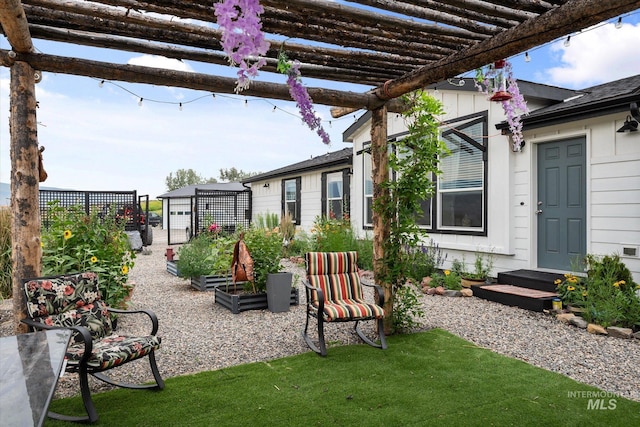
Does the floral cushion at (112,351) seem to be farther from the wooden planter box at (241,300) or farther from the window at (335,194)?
the window at (335,194)

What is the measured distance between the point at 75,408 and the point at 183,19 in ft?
9.24

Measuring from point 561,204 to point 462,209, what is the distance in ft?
5.66

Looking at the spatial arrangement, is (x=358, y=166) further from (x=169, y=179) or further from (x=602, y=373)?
(x=169, y=179)

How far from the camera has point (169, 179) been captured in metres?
50.8

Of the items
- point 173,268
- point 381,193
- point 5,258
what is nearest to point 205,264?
point 173,268

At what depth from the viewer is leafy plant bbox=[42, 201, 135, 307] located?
4.59 metres

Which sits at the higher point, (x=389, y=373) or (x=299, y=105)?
(x=299, y=105)

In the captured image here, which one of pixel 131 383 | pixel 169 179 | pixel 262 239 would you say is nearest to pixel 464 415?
pixel 131 383

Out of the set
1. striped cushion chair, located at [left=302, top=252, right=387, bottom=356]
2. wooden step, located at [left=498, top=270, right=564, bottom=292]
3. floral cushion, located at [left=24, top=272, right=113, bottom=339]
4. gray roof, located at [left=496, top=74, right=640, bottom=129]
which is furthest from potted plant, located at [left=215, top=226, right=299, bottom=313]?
gray roof, located at [left=496, top=74, right=640, bottom=129]

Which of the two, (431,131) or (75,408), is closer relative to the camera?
(75,408)

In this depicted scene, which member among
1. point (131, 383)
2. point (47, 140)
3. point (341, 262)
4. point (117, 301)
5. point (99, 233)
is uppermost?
point (47, 140)

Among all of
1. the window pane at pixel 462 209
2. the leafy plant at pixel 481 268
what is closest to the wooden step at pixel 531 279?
the leafy plant at pixel 481 268

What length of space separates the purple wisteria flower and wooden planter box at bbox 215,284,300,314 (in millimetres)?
2811

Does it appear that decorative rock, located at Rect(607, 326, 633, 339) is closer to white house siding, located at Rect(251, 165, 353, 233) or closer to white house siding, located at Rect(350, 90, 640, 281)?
white house siding, located at Rect(350, 90, 640, 281)
